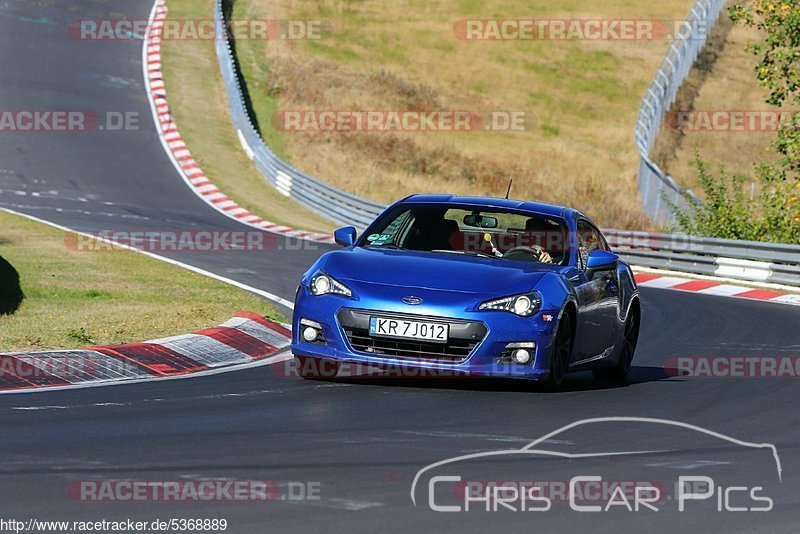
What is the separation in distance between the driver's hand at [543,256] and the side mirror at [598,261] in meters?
0.29

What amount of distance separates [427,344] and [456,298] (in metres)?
0.37

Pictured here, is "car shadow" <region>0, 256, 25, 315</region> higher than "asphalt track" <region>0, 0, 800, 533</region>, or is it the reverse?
"asphalt track" <region>0, 0, 800, 533</region>

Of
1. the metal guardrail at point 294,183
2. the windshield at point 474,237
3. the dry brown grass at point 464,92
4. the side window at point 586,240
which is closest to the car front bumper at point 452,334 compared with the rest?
the windshield at point 474,237

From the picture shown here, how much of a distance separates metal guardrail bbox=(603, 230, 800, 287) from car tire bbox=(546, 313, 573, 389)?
15.6 meters

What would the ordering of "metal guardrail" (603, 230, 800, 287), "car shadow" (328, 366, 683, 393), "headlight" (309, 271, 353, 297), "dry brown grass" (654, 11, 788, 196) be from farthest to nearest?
"dry brown grass" (654, 11, 788, 196) → "metal guardrail" (603, 230, 800, 287) → "car shadow" (328, 366, 683, 393) → "headlight" (309, 271, 353, 297)

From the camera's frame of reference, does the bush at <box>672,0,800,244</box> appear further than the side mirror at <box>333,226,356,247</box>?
Yes

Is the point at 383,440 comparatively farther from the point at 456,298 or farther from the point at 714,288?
the point at 714,288

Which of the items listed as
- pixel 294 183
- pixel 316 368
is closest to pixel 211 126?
pixel 294 183

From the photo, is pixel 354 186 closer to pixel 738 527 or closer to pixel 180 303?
pixel 180 303

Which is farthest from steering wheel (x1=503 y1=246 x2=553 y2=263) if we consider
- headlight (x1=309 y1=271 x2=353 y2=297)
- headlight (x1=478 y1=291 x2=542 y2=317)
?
headlight (x1=309 y1=271 x2=353 y2=297)

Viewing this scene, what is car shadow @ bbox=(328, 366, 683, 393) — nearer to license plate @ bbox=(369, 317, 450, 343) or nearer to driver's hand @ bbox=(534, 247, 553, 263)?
license plate @ bbox=(369, 317, 450, 343)

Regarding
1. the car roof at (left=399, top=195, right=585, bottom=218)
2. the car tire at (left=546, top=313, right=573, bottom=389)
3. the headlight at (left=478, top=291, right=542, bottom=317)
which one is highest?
the car roof at (left=399, top=195, right=585, bottom=218)

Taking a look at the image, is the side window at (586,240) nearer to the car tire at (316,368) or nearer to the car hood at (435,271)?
the car hood at (435,271)

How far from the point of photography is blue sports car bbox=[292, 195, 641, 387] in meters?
9.91
